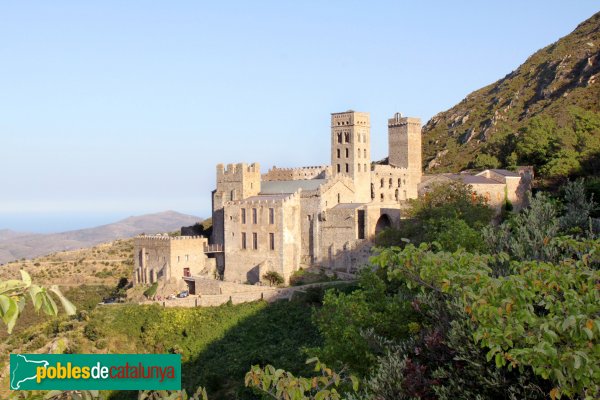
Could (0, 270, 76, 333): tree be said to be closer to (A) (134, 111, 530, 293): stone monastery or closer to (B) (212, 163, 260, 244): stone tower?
(A) (134, 111, 530, 293): stone monastery

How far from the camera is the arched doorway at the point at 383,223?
160 ft

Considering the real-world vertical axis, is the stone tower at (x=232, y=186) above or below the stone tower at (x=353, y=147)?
below

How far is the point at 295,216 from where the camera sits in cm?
4912

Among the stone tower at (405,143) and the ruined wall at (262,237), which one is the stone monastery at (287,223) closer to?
the ruined wall at (262,237)

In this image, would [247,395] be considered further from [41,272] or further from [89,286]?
[41,272]

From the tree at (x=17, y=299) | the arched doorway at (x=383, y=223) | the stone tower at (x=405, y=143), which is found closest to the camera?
the tree at (x=17, y=299)

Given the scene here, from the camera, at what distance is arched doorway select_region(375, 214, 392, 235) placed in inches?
1916

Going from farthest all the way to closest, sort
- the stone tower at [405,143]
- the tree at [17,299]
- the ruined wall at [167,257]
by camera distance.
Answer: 1. the stone tower at [405,143]
2. the ruined wall at [167,257]
3. the tree at [17,299]

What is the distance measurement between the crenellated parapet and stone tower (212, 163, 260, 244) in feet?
22.3

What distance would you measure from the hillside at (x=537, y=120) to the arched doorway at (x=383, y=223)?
14775mm

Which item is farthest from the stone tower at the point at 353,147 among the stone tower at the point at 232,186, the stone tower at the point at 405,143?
the stone tower at the point at 232,186

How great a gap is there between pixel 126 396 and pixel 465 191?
25.3 metres

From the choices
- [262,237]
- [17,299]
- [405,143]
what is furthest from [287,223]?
[17,299]

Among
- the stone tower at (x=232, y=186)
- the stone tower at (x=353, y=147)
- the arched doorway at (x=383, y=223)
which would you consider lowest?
the arched doorway at (x=383, y=223)
